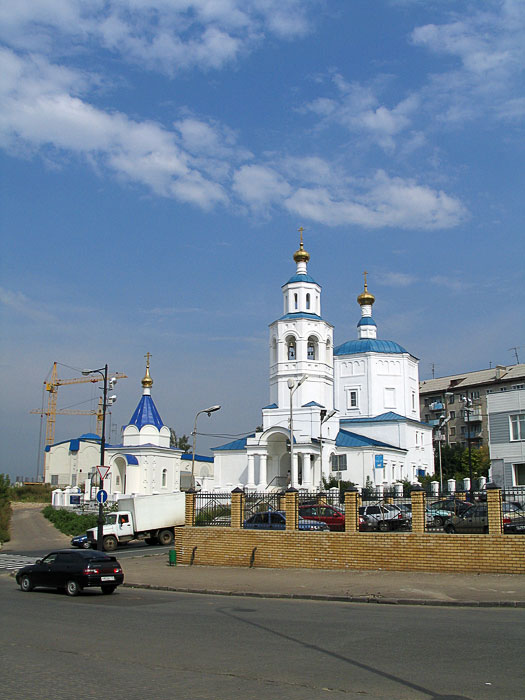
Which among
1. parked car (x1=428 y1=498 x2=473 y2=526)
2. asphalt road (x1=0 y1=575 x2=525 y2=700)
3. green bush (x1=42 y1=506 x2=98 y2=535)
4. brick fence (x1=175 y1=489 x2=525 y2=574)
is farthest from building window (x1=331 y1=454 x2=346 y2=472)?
asphalt road (x1=0 y1=575 x2=525 y2=700)

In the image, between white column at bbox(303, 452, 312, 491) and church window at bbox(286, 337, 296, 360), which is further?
church window at bbox(286, 337, 296, 360)

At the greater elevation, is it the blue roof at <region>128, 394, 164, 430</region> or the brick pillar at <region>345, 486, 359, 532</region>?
the blue roof at <region>128, 394, 164, 430</region>

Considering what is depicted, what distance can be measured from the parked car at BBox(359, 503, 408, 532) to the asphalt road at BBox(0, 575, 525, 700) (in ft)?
19.8

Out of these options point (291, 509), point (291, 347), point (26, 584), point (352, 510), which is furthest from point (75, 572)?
point (291, 347)

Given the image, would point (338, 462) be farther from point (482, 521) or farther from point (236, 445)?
point (482, 521)

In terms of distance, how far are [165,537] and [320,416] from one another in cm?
1861

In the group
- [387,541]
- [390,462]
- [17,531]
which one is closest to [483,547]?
[387,541]

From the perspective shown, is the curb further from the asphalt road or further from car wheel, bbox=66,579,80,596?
car wheel, bbox=66,579,80,596

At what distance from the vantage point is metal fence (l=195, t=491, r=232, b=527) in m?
22.6

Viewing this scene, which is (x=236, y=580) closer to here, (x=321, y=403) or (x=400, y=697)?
(x=400, y=697)

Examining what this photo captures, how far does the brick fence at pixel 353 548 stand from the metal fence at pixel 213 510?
324 millimetres

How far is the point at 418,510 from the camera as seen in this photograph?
18.5m

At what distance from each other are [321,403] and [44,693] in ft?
166

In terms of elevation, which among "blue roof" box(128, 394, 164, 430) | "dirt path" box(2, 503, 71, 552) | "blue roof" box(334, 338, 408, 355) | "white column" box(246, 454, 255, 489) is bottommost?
"dirt path" box(2, 503, 71, 552)
